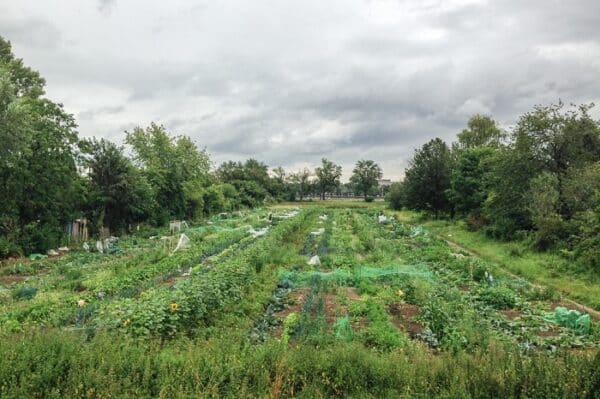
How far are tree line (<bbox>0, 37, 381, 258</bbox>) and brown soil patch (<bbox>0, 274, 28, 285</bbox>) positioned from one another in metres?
3.58

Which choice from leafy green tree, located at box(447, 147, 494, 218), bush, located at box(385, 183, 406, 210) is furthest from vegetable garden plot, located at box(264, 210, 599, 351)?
bush, located at box(385, 183, 406, 210)

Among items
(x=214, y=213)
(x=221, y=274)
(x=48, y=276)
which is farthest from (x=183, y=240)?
(x=214, y=213)

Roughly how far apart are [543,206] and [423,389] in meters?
15.7

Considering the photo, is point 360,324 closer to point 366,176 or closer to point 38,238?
point 38,238

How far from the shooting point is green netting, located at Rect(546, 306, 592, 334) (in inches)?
332

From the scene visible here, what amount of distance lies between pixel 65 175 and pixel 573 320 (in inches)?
827

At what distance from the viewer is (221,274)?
10.6 m

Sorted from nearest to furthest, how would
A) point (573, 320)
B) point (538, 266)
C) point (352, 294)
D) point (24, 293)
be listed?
point (573, 320), point (24, 293), point (352, 294), point (538, 266)

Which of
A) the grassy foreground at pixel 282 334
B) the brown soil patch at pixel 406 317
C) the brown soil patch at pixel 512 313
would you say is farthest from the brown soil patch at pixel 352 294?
the brown soil patch at pixel 512 313

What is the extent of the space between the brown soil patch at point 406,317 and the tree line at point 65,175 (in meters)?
13.7

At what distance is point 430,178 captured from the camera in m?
35.5

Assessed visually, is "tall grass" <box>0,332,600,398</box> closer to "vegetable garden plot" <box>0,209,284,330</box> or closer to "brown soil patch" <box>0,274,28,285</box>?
"vegetable garden plot" <box>0,209,284,330</box>

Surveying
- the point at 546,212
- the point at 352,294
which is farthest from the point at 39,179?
the point at 546,212

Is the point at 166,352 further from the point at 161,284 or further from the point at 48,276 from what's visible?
the point at 48,276
